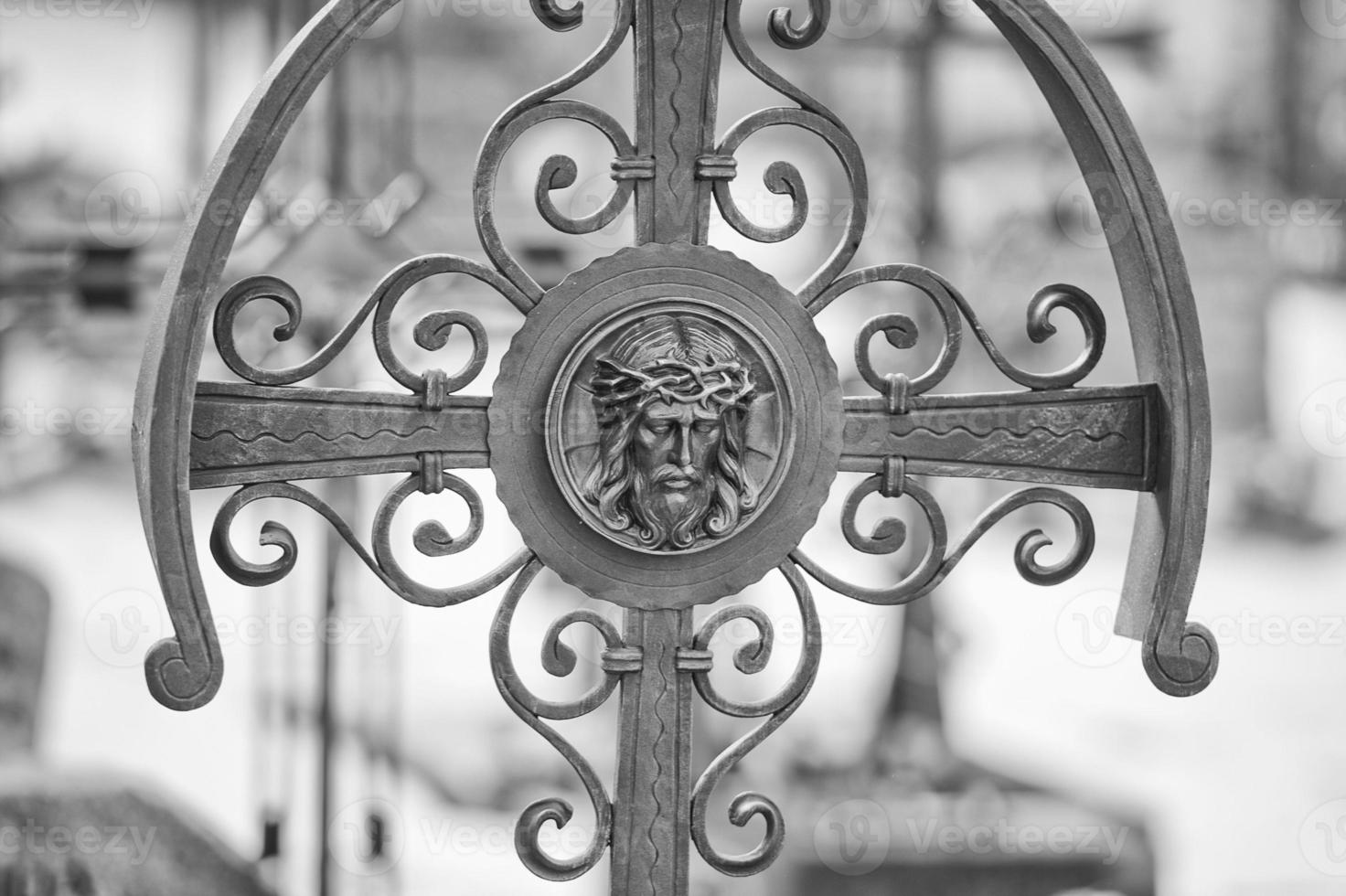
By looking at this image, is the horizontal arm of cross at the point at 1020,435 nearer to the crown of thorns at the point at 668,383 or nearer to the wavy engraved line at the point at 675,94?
the crown of thorns at the point at 668,383

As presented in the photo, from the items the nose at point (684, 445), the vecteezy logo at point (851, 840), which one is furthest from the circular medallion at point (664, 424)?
the vecteezy logo at point (851, 840)

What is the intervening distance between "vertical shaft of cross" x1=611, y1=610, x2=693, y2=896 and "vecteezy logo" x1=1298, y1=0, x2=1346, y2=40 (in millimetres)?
1669

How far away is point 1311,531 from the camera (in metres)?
2.12

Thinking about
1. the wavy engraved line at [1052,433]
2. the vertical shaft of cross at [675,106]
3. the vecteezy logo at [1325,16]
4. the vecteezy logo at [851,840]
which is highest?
the vecteezy logo at [1325,16]

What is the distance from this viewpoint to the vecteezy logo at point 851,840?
1968mm

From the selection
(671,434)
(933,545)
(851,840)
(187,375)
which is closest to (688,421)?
(671,434)

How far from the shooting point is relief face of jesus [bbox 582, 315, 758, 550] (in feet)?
3.26

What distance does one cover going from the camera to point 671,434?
100cm

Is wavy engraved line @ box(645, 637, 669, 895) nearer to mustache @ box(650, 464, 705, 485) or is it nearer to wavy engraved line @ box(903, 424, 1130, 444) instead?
mustache @ box(650, 464, 705, 485)

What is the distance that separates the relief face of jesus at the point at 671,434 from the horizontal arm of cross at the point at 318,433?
0.09m

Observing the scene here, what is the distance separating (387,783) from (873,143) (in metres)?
1.14

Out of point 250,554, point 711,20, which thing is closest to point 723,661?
→ point 250,554

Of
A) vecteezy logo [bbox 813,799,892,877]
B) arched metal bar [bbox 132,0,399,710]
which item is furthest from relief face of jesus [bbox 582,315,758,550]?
vecteezy logo [bbox 813,799,892,877]

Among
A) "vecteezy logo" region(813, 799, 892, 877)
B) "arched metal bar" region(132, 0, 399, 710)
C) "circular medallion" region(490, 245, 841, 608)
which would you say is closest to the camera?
"arched metal bar" region(132, 0, 399, 710)
